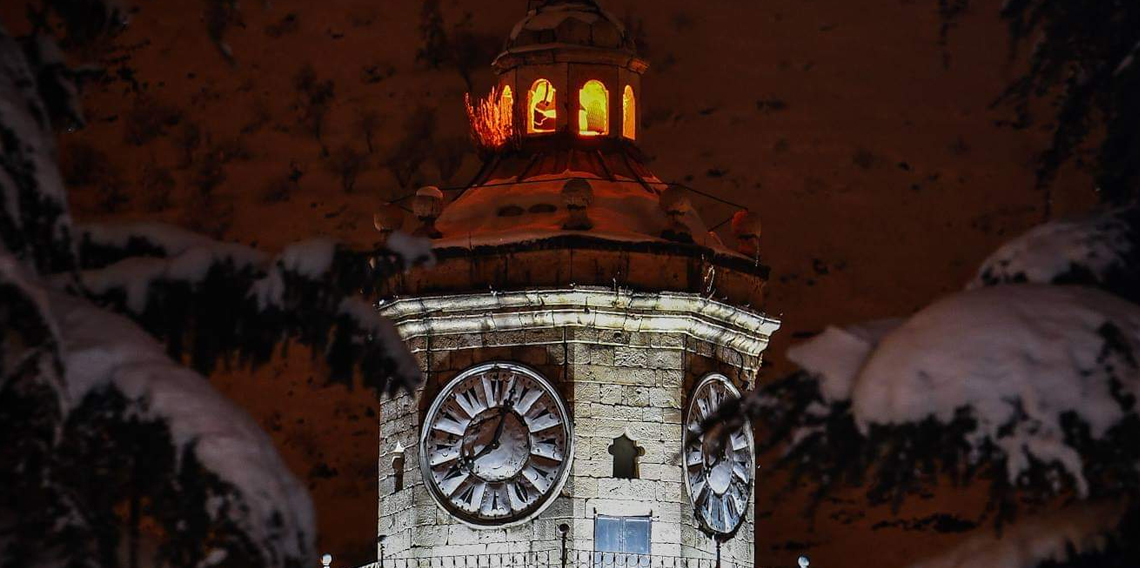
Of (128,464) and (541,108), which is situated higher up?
(541,108)

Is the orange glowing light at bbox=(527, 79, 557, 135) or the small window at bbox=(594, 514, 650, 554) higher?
the orange glowing light at bbox=(527, 79, 557, 135)

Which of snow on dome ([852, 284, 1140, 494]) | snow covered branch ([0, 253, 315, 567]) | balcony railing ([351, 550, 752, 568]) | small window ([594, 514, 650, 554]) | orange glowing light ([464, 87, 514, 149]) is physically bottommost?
snow covered branch ([0, 253, 315, 567])

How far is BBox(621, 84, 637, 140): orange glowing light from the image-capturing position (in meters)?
29.0

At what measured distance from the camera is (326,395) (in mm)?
45688

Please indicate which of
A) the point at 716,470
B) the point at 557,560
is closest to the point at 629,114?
the point at 716,470

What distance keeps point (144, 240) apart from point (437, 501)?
48.8ft

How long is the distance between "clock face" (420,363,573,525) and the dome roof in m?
2.99

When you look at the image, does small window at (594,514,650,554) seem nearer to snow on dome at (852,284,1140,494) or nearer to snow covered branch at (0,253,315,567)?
snow on dome at (852,284,1140,494)

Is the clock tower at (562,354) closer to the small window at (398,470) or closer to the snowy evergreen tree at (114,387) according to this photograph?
the small window at (398,470)

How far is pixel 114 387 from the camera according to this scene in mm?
12227

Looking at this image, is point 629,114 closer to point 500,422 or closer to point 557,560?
point 500,422

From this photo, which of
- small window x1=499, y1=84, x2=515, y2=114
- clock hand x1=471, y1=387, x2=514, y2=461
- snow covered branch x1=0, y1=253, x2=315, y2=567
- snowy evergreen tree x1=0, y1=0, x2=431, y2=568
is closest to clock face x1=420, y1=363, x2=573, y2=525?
clock hand x1=471, y1=387, x2=514, y2=461

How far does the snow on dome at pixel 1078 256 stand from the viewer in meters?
13.2

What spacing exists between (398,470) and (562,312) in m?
2.27
